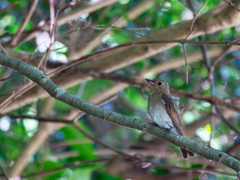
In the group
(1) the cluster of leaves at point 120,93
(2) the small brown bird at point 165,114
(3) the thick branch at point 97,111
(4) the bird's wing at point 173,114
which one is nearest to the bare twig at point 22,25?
(1) the cluster of leaves at point 120,93

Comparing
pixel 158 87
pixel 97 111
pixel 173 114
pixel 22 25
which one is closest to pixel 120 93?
pixel 158 87

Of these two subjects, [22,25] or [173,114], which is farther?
[22,25]

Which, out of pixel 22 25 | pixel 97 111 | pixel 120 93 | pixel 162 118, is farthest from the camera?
pixel 120 93

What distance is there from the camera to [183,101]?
17.6ft

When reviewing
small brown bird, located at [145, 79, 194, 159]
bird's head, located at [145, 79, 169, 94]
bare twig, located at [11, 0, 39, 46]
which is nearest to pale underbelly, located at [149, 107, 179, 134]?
small brown bird, located at [145, 79, 194, 159]

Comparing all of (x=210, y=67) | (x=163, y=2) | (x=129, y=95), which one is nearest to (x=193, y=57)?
(x=210, y=67)

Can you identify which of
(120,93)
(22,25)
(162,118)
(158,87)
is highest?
(22,25)

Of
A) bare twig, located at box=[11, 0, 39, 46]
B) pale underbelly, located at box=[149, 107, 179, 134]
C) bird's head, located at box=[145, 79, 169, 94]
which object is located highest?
bare twig, located at box=[11, 0, 39, 46]

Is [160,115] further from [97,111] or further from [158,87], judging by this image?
[97,111]

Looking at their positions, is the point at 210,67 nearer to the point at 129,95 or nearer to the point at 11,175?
the point at 129,95

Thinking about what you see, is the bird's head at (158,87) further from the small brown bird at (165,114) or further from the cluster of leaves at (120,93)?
the cluster of leaves at (120,93)

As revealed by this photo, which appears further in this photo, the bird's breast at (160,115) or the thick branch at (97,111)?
the bird's breast at (160,115)

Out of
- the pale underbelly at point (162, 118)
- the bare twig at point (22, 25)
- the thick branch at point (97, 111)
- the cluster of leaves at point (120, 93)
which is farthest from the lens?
the cluster of leaves at point (120, 93)

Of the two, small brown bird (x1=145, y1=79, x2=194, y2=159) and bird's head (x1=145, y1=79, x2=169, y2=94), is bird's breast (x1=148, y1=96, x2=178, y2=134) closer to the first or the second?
small brown bird (x1=145, y1=79, x2=194, y2=159)
